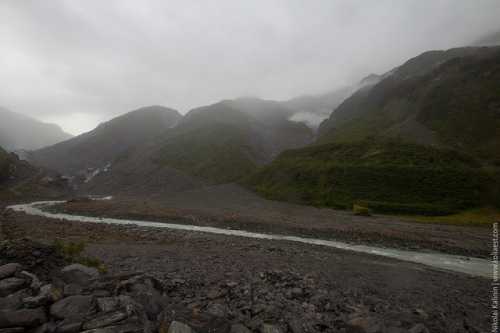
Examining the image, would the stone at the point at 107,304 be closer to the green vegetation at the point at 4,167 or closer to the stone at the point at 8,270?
the stone at the point at 8,270

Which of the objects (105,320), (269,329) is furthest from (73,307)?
(269,329)

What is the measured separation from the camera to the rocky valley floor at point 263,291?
8195mm

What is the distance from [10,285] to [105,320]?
360 cm

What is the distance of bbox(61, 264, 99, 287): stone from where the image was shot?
902 centimetres

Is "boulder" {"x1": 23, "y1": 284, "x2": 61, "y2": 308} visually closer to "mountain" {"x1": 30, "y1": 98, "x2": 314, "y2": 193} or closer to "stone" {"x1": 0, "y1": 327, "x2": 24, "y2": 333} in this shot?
"stone" {"x1": 0, "y1": 327, "x2": 24, "y2": 333}

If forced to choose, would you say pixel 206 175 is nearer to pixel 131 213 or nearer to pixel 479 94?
pixel 131 213

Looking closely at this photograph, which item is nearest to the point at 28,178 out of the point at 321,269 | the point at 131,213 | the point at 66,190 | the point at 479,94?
the point at 66,190

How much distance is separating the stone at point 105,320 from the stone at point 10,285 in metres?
3.02

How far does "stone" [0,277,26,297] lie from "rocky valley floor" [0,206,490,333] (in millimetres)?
1070

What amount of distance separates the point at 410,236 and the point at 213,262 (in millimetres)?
26698

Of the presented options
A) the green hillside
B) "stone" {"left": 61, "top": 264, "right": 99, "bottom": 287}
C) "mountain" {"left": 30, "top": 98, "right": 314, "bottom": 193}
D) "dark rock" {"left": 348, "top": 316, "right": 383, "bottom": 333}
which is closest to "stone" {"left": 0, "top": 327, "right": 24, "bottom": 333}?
"stone" {"left": 61, "top": 264, "right": 99, "bottom": 287}

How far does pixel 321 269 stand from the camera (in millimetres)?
18562

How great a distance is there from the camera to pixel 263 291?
12.7 meters

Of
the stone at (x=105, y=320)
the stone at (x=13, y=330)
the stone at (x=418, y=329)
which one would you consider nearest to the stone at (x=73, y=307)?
the stone at (x=105, y=320)
